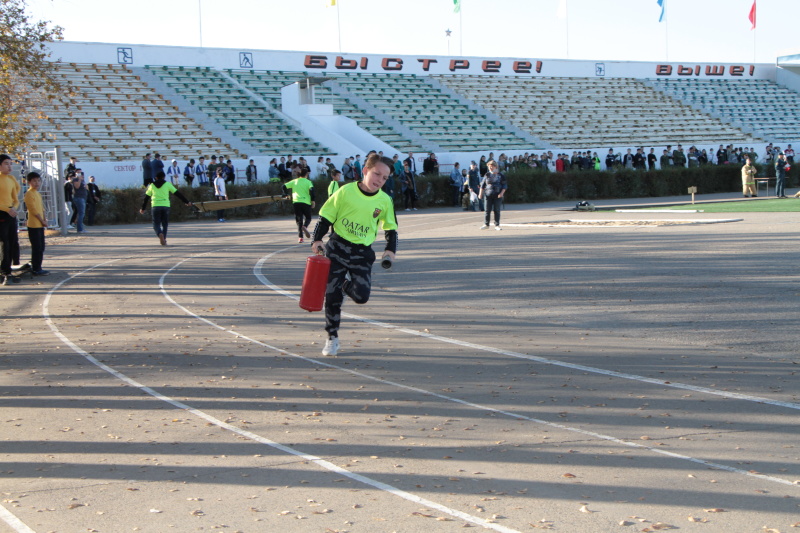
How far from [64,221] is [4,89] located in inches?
247

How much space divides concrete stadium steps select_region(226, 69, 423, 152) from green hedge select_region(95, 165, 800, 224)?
325 inches

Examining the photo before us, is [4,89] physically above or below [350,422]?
above

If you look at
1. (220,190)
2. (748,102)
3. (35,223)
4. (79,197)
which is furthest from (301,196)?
(748,102)

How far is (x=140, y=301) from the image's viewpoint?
45.2 ft

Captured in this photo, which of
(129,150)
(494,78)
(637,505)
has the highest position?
(494,78)

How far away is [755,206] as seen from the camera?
3219 cm

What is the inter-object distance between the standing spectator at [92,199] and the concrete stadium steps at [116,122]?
579cm

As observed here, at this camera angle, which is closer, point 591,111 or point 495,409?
point 495,409

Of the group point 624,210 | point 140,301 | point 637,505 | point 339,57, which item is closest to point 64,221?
point 140,301

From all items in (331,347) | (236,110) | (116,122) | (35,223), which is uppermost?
(236,110)

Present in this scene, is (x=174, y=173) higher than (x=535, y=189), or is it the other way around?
(x=174, y=173)

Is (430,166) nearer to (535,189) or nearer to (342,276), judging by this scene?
(535,189)

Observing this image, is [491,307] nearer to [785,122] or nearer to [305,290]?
[305,290]

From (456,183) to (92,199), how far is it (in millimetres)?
14841
